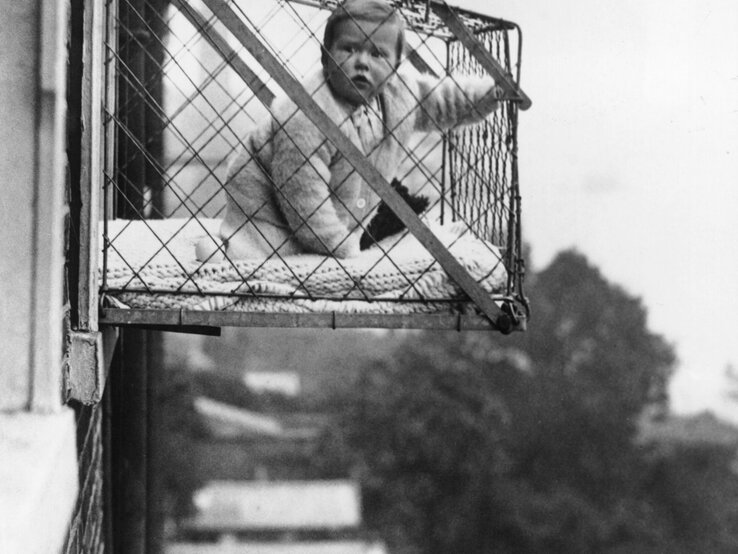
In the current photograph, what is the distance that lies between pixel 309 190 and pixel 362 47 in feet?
1.25

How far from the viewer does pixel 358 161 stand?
2518 mm

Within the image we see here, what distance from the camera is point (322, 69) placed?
2932 millimetres

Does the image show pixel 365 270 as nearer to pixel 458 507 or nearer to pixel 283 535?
pixel 283 535

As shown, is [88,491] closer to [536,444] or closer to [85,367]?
[85,367]

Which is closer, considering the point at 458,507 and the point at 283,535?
the point at 283,535

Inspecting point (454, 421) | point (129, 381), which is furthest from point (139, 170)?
point (454, 421)

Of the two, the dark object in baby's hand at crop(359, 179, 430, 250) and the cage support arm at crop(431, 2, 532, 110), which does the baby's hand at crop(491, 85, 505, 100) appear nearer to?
the cage support arm at crop(431, 2, 532, 110)

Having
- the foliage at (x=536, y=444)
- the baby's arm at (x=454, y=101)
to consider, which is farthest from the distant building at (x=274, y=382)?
the baby's arm at (x=454, y=101)

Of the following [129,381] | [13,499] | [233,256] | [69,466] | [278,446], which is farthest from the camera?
[278,446]

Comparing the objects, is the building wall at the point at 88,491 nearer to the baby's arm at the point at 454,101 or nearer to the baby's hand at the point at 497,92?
the baby's arm at the point at 454,101

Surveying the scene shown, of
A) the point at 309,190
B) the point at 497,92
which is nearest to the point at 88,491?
A: the point at 309,190

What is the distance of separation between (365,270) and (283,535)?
2025 centimetres

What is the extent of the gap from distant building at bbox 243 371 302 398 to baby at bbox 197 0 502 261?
25939 mm

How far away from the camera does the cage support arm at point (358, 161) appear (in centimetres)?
243
